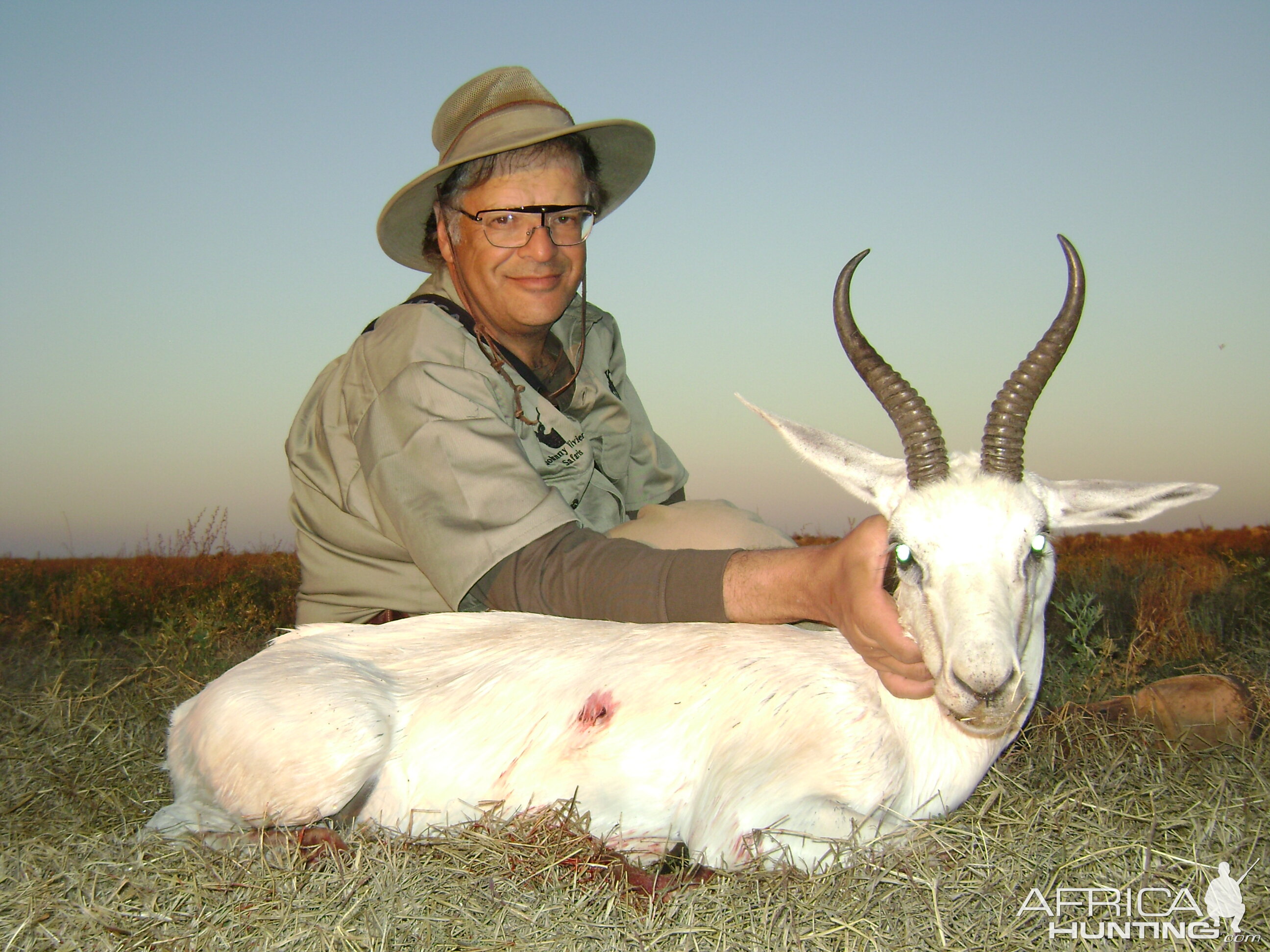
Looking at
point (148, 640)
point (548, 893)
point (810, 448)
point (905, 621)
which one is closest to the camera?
point (548, 893)

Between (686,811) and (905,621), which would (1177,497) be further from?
(686,811)

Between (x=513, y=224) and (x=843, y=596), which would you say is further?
(x=513, y=224)

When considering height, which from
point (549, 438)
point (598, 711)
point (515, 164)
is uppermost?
point (515, 164)

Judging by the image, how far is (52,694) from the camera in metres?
4.95

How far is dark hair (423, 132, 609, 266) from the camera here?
4.13 m

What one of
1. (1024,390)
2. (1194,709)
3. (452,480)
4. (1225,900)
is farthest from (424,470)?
(1194,709)

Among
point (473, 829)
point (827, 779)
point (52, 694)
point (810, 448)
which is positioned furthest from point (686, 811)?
point (52, 694)

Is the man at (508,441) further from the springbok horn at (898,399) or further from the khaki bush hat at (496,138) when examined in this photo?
the springbok horn at (898,399)

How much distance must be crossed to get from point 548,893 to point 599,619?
1.14m

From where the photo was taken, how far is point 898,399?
2.90m

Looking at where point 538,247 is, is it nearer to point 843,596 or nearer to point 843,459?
point 843,459

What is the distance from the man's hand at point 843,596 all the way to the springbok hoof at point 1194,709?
1892 mm

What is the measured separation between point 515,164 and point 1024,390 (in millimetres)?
2406

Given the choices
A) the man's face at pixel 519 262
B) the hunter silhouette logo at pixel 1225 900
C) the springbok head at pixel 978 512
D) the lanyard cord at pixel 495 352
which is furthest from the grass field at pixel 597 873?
the man's face at pixel 519 262
